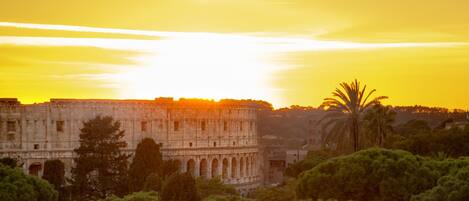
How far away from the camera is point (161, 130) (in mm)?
103125

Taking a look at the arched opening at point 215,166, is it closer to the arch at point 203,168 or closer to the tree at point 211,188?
the arch at point 203,168

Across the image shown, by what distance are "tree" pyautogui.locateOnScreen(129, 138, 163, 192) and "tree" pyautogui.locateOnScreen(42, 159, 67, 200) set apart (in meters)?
5.52

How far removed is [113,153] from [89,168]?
3.77 m

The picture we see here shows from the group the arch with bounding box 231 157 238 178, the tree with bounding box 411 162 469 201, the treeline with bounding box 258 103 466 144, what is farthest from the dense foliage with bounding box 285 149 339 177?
the treeline with bounding box 258 103 466 144

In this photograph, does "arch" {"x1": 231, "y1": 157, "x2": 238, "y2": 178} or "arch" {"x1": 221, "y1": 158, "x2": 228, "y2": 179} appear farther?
"arch" {"x1": 231, "y1": 157, "x2": 238, "y2": 178}

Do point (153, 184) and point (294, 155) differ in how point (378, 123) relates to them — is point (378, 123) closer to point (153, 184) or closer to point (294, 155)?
point (153, 184)

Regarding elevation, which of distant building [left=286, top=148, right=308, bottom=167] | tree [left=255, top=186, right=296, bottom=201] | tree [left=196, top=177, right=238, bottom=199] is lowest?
tree [left=255, top=186, right=296, bottom=201]

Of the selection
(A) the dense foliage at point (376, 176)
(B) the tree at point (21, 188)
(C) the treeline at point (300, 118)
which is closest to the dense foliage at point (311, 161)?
(A) the dense foliage at point (376, 176)

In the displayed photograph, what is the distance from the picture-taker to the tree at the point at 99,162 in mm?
80938

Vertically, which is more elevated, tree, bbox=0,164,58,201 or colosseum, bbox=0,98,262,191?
colosseum, bbox=0,98,262,191

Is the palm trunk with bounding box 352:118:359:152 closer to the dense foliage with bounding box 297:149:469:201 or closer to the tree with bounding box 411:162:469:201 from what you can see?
the dense foliage with bounding box 297:149:469:201

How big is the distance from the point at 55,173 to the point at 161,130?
67.7 feet

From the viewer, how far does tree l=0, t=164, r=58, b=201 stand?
5034 centimetres

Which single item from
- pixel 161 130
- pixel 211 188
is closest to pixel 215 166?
pixel 161 130
